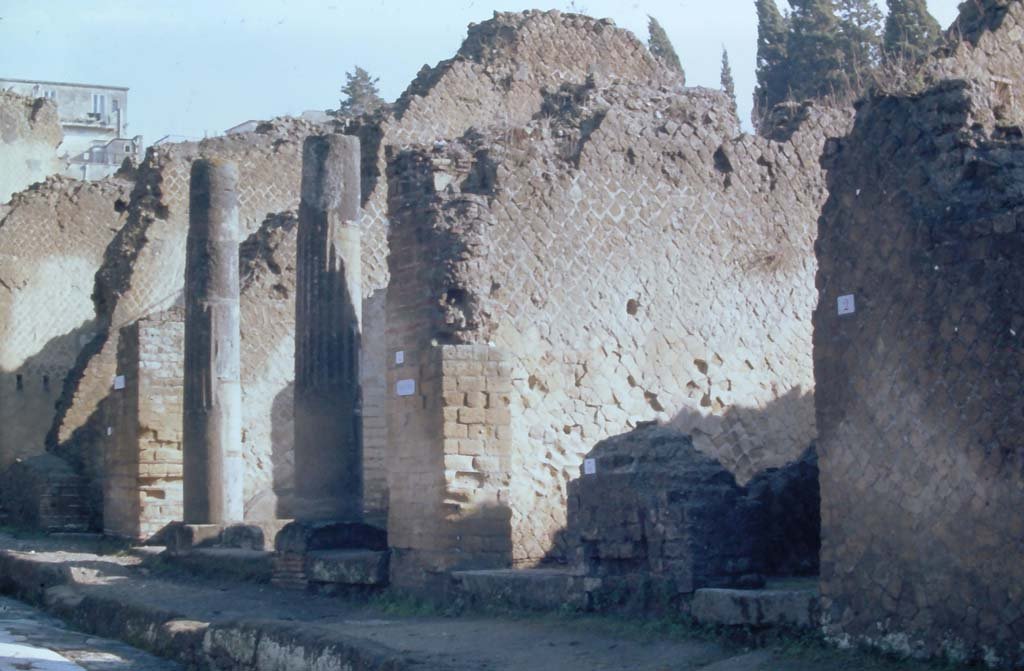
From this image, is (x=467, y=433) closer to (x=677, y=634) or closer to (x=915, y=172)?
(x=677, y=634)

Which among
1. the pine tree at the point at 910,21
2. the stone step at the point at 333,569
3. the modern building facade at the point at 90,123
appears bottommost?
the stone step at the point at 333,569

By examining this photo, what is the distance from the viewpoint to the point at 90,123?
48.1 meters

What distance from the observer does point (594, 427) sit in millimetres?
11414

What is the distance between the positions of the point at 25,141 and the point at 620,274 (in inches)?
826

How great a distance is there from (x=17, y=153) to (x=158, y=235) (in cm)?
1076

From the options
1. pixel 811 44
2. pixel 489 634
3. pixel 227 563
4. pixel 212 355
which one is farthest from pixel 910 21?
pixel 489 634

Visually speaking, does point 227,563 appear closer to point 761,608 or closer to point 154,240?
point 761,608

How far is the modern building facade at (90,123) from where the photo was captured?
43.2 metres

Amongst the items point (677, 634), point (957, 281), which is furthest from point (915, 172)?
point (677, 634)

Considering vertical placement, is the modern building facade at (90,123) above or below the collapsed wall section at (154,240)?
above

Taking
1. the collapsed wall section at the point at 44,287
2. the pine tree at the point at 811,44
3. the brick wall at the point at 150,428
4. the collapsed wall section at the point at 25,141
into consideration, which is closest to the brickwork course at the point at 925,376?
the brick wall at the point at 150,428

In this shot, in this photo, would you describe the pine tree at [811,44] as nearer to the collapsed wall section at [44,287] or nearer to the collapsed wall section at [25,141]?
the collapsed wall section at [44,287]

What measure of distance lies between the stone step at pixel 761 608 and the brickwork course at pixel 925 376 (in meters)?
0.13

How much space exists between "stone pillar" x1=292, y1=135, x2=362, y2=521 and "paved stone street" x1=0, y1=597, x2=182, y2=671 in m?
2.30
